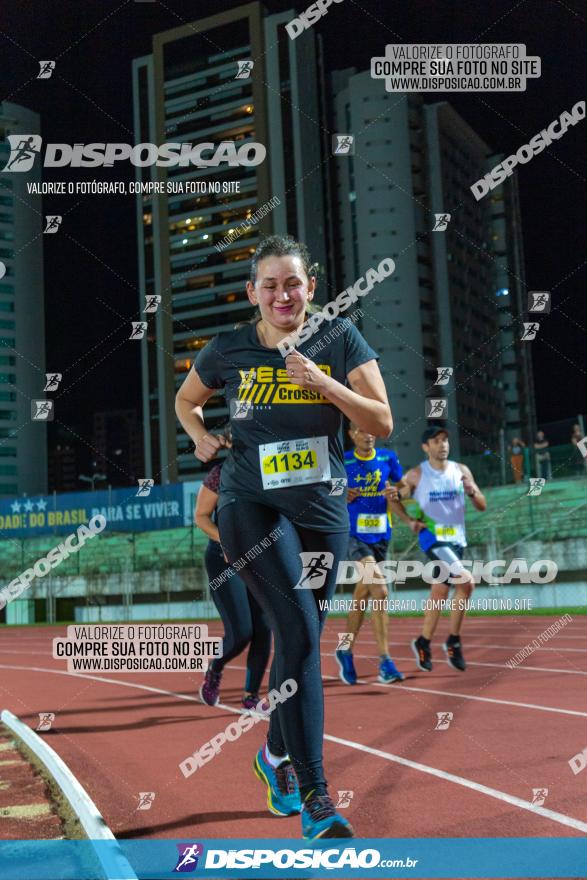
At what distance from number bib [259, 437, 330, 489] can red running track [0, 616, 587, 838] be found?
1.23m

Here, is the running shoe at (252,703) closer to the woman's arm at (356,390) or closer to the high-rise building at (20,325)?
the woman's arm at (356,390)

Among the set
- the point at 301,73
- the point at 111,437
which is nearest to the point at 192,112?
the point at 301,73

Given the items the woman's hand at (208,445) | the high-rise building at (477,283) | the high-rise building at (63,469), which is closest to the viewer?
the woman's hand at (208,445)

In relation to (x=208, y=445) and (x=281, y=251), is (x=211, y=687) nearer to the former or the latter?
(x=208, y=445)

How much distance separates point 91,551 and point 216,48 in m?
73.0

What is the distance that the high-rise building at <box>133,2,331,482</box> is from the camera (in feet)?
263

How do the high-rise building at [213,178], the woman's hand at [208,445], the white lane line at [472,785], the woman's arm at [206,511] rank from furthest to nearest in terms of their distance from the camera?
the high-rise building at [213,178] < the woman's arm at [206,511] < the woman's hand at [208,445] < the white lane line at [472,785]

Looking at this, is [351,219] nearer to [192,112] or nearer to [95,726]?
[192,112]

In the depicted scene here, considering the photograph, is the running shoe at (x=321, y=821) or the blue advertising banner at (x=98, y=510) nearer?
the running shoe at (x=321, y=821)

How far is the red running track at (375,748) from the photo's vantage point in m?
3.30

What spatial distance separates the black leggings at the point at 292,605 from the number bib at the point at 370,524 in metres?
4.66

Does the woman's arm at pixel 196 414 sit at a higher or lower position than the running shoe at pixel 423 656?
higher

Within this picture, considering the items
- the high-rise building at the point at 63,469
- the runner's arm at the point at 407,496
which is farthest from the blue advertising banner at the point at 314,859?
the high-rise building at the point at 63,469

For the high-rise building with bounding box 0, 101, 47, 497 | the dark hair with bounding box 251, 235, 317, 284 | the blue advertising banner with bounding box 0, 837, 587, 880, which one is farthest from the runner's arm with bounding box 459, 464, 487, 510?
the high-rise building with bounding box 0, 101, 47, 497
